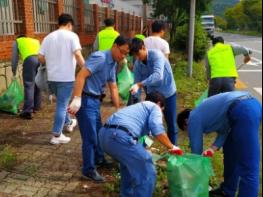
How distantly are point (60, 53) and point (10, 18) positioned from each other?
381cm

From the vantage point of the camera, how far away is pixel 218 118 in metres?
3.26

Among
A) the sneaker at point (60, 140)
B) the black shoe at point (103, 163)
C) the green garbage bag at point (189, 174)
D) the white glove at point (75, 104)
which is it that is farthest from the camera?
the sneaker at point (60, 140)

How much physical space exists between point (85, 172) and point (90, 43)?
1078 cm

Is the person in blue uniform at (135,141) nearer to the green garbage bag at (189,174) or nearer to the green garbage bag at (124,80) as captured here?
the green garbage bag at (189,174)

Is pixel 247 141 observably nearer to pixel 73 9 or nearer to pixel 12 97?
pixel 12 97

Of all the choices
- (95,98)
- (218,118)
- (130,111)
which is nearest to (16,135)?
(95,98)

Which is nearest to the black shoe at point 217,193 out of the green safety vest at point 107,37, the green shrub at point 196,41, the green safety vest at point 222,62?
the green safety vest at point 222,62

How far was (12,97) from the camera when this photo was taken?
650cm

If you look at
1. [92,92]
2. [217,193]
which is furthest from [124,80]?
[217,193]

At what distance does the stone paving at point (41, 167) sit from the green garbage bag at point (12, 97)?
0.44 metres

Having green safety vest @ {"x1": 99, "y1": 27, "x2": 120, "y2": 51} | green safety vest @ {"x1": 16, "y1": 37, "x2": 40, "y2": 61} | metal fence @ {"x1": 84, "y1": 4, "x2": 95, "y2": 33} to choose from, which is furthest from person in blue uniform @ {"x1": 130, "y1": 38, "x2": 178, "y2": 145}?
metal fence @ {"x1": 84, "y1": 4, "x2": 95, "y2": 33}

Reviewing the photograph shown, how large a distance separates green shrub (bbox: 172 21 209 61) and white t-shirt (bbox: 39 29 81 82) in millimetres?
11275

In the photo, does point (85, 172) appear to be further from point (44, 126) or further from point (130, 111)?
point (44, 126)

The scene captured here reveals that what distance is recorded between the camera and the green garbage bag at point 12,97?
6492 millimetres
